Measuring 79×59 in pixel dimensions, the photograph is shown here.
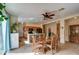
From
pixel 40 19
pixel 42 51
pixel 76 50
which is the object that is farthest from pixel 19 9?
pixel 76 50

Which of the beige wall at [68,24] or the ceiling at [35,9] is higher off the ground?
the ceiling at [35,9]

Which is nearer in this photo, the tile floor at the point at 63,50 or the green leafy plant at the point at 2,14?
the green leafy plant at the point at 2,14

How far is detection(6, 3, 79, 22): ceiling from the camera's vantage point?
248 cm

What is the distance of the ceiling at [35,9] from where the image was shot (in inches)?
97.7

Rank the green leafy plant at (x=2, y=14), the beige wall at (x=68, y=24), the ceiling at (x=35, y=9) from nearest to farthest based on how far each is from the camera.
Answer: the green leafy plant at (x=2, y=14)
the ceiling at (x=35, y=9)
the beige wall at (x=68, y=24)

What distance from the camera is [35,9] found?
8.36ft

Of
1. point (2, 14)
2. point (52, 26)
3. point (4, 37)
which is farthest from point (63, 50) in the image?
point (2, 14)

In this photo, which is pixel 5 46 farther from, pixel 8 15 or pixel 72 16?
pixel 72 16

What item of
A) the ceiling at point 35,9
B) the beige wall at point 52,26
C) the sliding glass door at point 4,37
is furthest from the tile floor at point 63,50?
the ceiling at point 35,9

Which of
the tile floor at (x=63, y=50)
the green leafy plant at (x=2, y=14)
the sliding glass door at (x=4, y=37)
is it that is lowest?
the tile floor at (x=63, y=50)

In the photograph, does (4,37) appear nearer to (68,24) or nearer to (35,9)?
(35,9)

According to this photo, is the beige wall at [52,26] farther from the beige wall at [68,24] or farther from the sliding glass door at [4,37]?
the sliding glass door at [4,37]

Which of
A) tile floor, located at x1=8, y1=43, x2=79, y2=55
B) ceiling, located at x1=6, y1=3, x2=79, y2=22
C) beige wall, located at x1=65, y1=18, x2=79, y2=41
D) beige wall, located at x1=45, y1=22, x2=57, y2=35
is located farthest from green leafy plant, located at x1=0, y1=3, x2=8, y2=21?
beige wall, located at x1=65, y1=18, x2=79, y2=41
